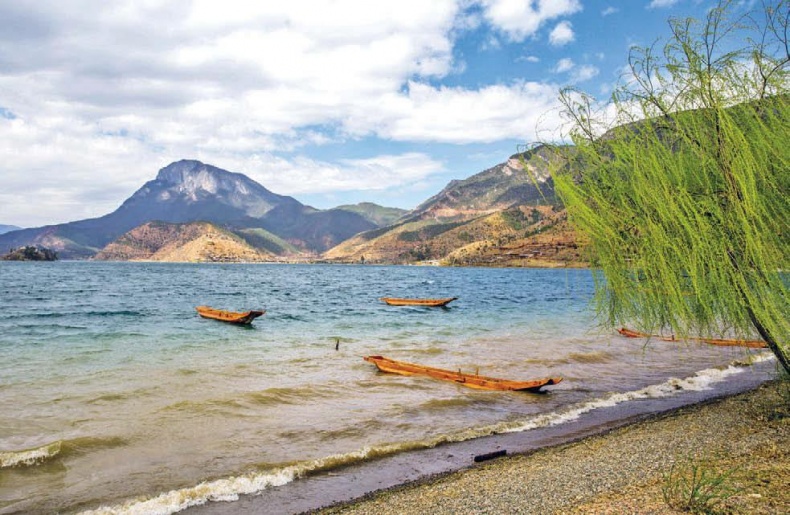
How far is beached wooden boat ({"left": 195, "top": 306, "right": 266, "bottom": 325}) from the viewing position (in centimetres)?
3338

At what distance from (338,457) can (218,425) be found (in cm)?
426

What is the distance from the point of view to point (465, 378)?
54.0 ft

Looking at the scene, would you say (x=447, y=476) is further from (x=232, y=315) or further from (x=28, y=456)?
(x=232, y=315)

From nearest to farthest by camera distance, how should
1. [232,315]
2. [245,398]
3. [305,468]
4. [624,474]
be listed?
[624,474]
[305,468]
[245,398]
[232,315]

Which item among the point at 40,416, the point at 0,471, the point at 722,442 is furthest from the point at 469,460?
the point at 40,416

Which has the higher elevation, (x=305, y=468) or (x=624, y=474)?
(x=624, y=474)

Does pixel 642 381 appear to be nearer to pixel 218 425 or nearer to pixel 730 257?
pixel 730 257

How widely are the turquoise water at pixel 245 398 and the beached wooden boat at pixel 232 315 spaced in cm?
202

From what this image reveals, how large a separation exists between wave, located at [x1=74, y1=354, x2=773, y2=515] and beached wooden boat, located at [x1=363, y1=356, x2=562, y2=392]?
65.0 inches

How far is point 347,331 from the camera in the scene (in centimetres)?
3122

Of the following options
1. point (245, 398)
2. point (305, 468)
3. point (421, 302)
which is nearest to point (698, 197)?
point (305, 468)

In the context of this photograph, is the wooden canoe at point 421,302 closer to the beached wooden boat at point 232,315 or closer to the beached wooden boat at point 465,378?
the beached wooden boat at point 232,315

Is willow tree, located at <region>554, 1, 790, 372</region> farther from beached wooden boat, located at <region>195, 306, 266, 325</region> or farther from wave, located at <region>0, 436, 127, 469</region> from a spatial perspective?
beached wooden boat, located at <region>195, 306, 266, 325</region>

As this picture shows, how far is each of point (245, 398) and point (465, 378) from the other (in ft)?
24.4
